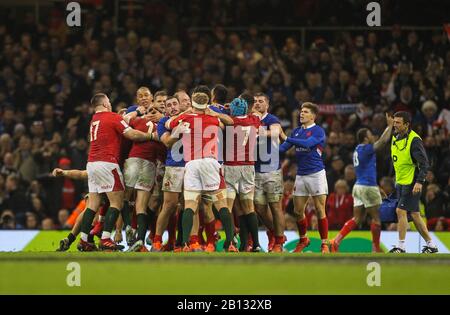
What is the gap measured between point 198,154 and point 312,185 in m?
2.01

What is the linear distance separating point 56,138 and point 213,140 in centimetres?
869

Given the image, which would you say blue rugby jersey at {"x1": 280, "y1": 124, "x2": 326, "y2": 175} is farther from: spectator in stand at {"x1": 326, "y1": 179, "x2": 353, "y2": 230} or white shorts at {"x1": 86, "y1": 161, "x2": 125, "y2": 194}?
spectator in stand at {"x1": 326, "y1": 179, "x2": 353, "y2": 230}

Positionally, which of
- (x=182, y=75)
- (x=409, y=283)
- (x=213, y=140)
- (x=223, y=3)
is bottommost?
(x=409, y=283)

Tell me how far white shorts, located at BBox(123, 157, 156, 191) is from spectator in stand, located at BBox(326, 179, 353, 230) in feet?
18.0

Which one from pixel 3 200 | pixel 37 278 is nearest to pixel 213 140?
pixel 37 278

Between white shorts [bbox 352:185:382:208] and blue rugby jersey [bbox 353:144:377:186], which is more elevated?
blue rugby jersey [bbox 353:144:377:186]

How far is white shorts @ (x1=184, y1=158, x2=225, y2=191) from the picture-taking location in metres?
15.1

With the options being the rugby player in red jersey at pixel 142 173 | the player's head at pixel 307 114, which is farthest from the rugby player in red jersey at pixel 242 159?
the rugby player in red jersey at pixel 142 173

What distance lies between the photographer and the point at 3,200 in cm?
2247

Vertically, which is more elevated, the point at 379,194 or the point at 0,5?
the point at 0,5

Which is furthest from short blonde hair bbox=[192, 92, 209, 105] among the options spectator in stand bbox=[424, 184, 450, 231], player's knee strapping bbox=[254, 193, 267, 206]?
spectator in stand bbox=[424, 184, 450, 231]

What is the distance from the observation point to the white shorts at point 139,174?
15.6m

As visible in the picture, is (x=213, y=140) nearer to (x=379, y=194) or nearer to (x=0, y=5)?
(x=379, y=194)

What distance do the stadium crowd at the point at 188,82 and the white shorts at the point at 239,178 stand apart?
4866mm
